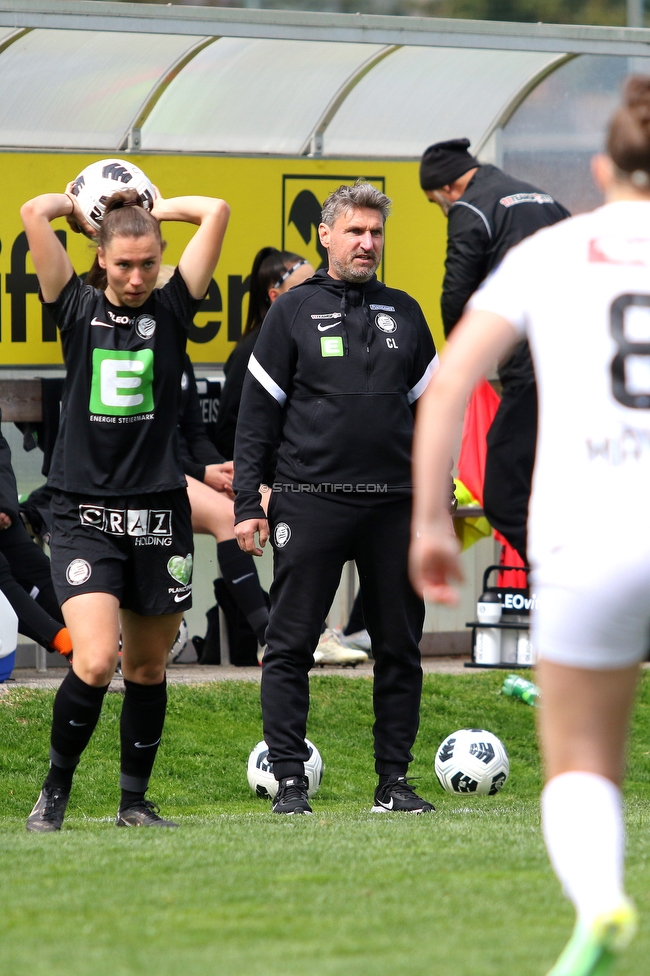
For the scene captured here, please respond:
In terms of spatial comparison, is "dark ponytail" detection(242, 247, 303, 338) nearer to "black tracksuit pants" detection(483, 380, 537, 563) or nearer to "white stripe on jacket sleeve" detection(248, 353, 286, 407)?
"black tracksuit pants" detection(483, 380, 537, 563)

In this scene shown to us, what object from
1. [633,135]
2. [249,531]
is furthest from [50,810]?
[633,135]

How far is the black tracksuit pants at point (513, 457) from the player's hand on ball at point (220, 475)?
1.72 meters

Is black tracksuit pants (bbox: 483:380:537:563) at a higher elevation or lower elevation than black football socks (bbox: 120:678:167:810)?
higher

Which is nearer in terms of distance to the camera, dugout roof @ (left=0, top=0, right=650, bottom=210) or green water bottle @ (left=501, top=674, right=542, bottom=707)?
green water bottle @ (left=501, top=674, right=542, bottom=707)

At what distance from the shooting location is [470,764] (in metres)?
6.75

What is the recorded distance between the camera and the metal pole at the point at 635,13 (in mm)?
10797

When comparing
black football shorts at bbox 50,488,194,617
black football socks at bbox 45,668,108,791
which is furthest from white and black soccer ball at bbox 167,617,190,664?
black football shorts at bbox 50,488,194,617

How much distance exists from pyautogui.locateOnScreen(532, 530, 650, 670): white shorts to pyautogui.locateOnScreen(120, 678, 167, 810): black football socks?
2898 mm

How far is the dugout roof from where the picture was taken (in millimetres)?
9109

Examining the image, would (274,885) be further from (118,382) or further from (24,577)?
(24,577)

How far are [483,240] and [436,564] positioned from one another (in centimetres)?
512

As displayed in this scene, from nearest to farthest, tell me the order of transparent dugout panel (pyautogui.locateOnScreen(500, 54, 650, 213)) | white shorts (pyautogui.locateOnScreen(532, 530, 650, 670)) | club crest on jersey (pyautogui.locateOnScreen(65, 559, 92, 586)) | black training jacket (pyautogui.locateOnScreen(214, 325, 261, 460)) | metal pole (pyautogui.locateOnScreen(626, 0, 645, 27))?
white shorts (pyautogui.locateOnScreen(532, 530, 650, 670)), club crest on jersey (pyautogui.locateOnScreen(65, 559, 92, 586)), black training jacket (pyautogui.locateOnScreen(214, 325, 261, 460)), transparent dugout panel (pyautogui.locateOnScreen(500, 54, 650, 213)), metal pole (pyautogui.locateOnScreen(626, 0, 645, 27))

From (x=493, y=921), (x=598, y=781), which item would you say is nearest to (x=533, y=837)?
(x=493, y=921)

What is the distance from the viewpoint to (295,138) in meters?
9.87
